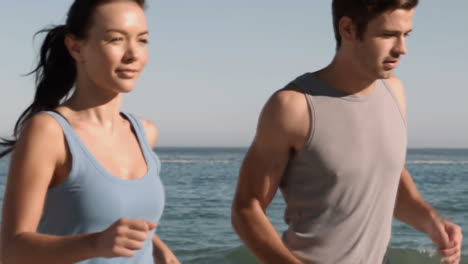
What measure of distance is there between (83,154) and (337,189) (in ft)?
3.08

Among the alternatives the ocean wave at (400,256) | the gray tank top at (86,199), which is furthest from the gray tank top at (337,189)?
the ocean wave at (400,256)

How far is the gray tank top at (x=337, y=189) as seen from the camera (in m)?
2.59

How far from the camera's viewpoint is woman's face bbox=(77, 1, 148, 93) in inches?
84.4

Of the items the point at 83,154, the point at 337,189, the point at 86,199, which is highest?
the point at 83,154

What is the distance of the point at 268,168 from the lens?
2.57m

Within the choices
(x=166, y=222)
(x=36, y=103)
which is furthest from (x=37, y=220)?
(x=166, y=222)

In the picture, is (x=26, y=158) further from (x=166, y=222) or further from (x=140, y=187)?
(x=166, y=222)

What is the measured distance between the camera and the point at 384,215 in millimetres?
2660

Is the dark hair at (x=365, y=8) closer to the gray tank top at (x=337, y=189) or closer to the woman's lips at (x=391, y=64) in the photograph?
the woman's lips at (x=391, y=64)

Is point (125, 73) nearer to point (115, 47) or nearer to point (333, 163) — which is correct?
point (115, 47)

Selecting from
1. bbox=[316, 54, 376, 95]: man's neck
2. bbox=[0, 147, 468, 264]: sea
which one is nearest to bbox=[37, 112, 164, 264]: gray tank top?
bbox=[316, 54, 376, 95]: man's neck

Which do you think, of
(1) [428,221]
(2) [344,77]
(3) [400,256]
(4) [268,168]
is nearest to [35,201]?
(4) [268,168]

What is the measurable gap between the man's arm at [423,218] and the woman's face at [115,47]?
1.19 meters

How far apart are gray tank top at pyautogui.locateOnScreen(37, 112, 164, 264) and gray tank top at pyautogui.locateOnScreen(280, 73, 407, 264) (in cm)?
65
